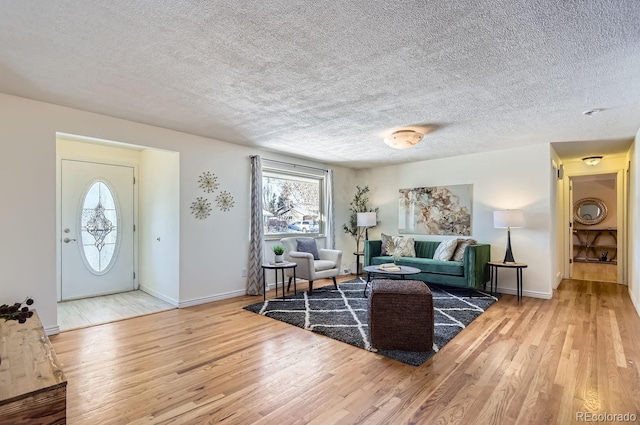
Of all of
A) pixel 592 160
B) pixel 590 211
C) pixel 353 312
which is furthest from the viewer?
pixel 590 211

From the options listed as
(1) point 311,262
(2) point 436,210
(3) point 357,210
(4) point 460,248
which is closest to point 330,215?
(3) point 357,210

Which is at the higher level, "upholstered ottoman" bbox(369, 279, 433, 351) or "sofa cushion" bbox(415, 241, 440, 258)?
"sofa cushion" bbox(415, 241, 440, 258)

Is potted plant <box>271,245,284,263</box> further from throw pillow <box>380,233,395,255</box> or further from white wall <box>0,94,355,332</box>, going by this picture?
throw pillow <box>380,233,395,255</box>

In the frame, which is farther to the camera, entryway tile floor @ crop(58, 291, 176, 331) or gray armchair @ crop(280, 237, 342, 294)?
gray armchair @ crop(280, 237, 342, 294)

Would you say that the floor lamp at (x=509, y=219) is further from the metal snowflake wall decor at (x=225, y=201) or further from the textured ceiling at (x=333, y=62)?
the metal snowflake wall decor at (x=225, y=201)

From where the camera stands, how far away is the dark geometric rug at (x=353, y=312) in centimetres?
303

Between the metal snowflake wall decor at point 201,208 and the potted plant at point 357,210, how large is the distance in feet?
10.7

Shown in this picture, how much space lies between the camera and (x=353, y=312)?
3.91 meters

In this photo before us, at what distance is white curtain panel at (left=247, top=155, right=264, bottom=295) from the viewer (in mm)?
4934

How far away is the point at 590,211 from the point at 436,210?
21.1 ft

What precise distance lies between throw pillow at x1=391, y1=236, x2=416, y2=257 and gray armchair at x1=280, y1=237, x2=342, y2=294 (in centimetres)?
113

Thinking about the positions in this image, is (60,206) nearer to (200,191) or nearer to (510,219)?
(200,191)

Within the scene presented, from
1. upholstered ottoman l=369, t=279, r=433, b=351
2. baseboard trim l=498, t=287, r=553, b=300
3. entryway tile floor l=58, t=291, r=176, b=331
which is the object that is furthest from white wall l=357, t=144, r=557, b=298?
entryway tile floor l=58, t=291, r=176, b=331

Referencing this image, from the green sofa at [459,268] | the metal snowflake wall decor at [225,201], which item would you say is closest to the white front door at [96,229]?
the metal snowflake wall decor at [225,201]
